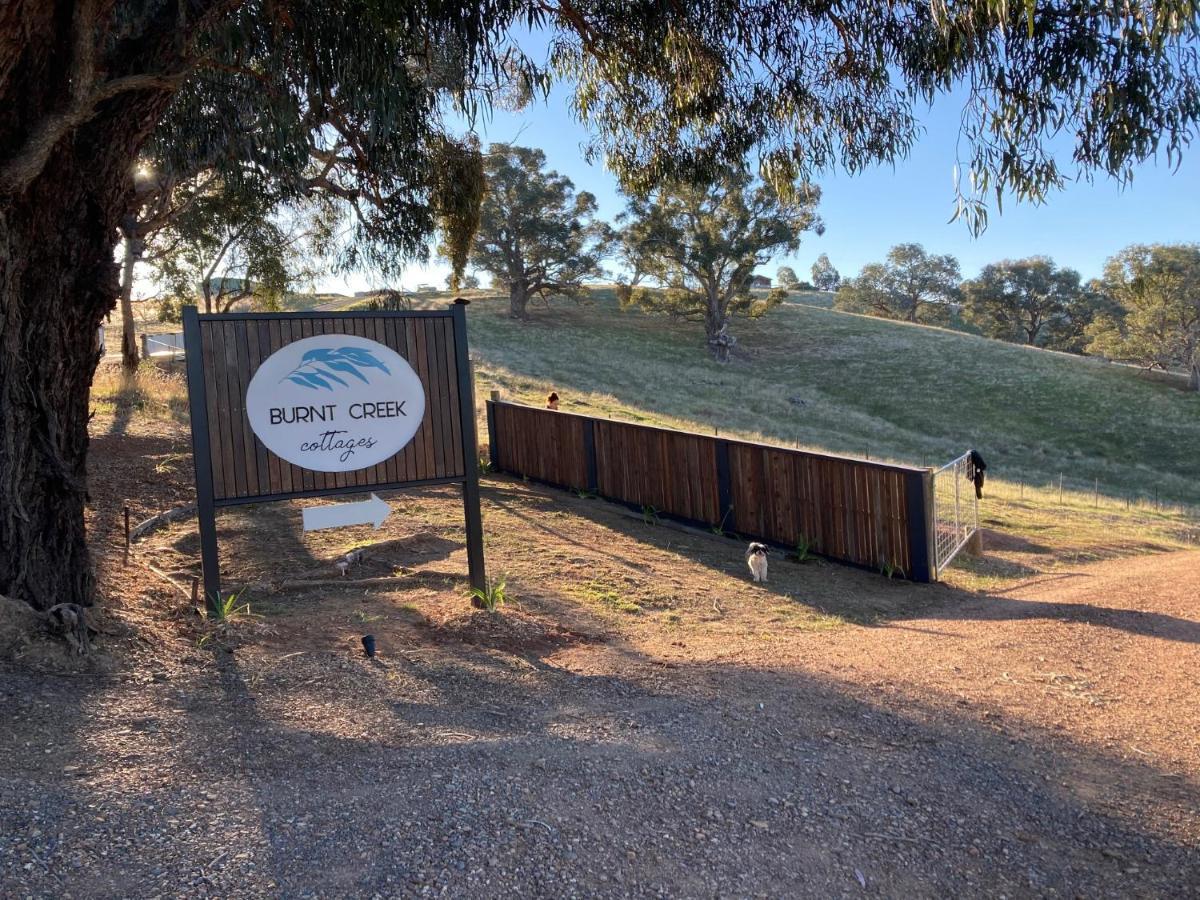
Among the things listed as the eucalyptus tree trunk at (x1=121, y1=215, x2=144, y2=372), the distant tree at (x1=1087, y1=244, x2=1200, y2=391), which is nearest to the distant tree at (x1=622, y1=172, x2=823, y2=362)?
the distant tree at (x1=1087, y1=244, x2=1200, y2=391)

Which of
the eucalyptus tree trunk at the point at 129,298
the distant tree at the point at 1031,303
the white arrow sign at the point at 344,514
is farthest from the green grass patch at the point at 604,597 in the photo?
the distant tree at the point at 1031,303

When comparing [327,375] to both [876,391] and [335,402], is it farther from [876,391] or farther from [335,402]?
[876,391]

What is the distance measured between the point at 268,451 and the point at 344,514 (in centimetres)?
76

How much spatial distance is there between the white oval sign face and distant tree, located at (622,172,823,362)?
35.3 meters

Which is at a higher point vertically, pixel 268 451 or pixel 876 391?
pixel 268 451

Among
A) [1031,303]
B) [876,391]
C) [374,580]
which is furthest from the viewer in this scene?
[1031,303]

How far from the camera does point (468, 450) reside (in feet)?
24.3

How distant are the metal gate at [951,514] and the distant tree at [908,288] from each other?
72.0 m

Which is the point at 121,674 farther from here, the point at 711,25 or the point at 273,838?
the point at 711,25

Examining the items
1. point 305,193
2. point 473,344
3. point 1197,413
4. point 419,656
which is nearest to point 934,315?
point 1197,413

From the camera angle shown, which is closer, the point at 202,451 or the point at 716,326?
the point at 202,451

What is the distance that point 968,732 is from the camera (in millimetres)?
4797

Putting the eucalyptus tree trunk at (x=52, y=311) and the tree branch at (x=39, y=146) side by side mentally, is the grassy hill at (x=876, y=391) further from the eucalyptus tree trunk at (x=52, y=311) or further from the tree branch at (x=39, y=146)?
the tree branch at (x=39, y=146)

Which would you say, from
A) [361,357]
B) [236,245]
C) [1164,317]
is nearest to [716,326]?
[1164,317]
